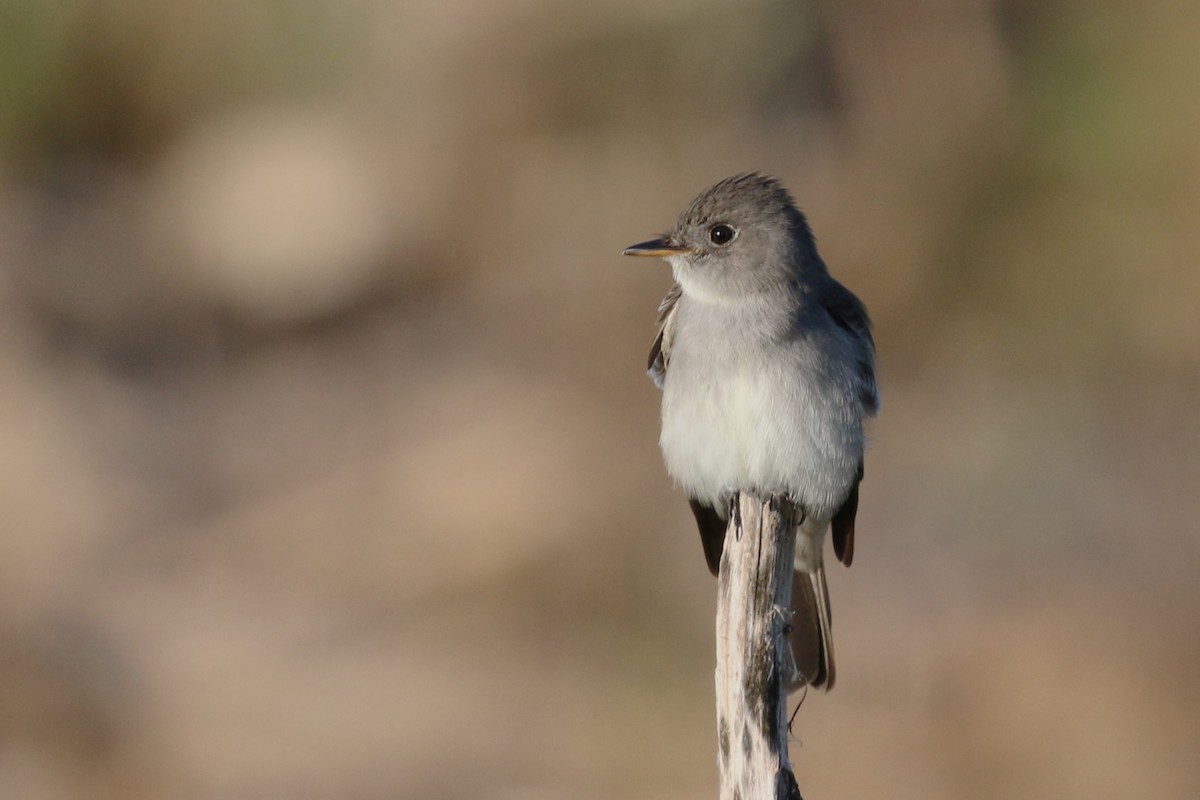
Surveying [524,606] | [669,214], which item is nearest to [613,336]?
[669,214]

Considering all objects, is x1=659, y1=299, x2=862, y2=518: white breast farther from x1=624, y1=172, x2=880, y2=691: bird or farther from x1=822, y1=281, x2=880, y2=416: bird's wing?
x1=822, y1=281, x2=880, y2=416: bird's wing

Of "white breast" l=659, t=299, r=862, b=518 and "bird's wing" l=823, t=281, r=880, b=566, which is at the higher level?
"bird's wing" l=823, t=281, r=880, b=566

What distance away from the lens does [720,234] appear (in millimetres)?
5348

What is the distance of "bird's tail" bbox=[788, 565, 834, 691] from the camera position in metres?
5.55

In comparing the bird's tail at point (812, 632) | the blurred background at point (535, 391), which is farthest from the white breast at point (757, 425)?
the blurred background at point (535, 391)

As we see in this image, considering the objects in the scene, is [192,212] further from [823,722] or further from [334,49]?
[823,722]

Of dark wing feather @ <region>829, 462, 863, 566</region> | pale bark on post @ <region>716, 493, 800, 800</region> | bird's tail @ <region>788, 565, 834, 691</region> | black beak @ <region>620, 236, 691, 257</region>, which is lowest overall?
pale bark on post @ <region>716, 493, 800, 800</region>

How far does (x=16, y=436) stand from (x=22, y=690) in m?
2.23

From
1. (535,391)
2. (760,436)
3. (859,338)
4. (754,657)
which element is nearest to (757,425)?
(760,436)

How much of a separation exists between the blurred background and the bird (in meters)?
4.02

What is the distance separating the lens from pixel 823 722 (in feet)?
29.4

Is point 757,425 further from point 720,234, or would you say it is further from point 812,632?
point 812,632

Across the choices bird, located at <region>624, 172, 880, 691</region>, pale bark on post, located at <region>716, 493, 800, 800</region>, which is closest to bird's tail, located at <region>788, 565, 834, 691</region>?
bird, located at <region>624, 172, 880, 691</region>

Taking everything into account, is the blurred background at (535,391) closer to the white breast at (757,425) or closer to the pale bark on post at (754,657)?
the white breast at (757,425)
